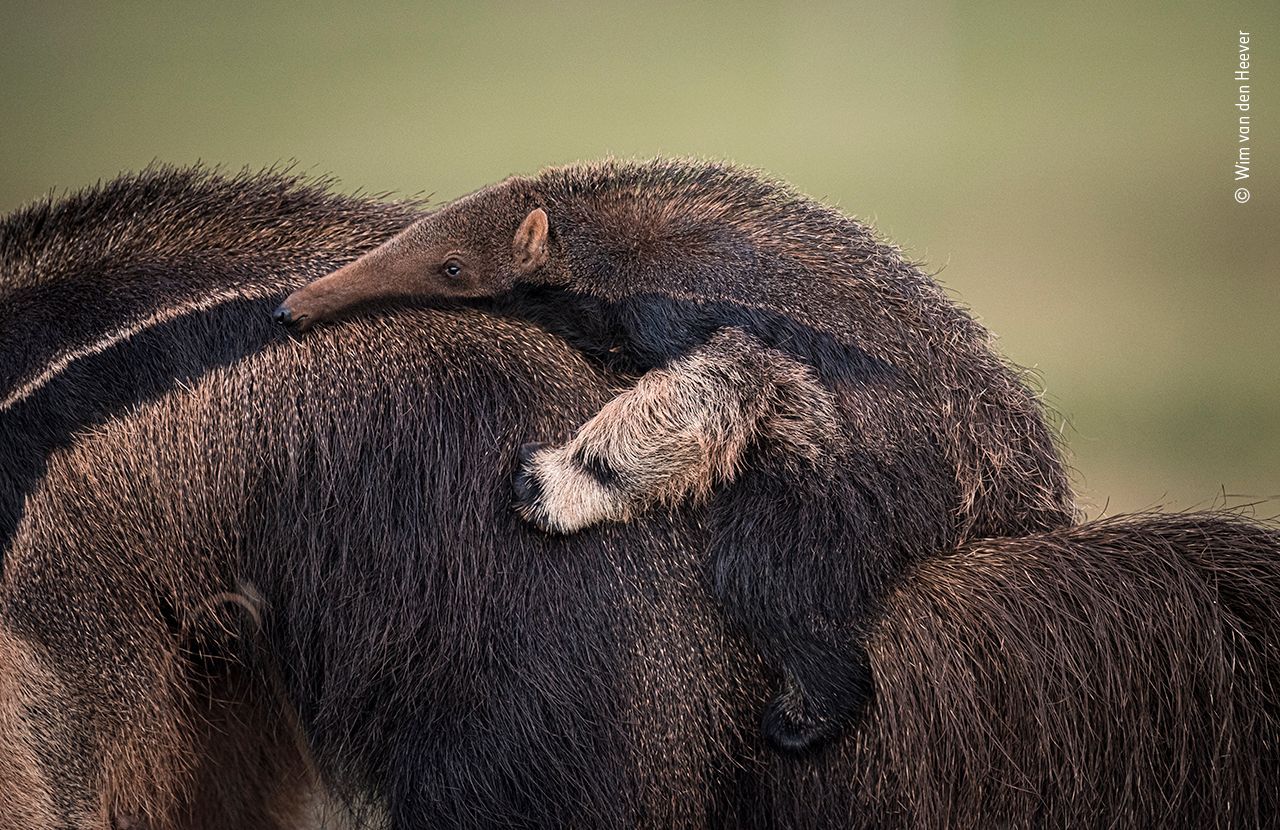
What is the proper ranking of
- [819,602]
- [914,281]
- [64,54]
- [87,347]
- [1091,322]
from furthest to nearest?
[1091,322], [64,54], [914,281], [87,347], [819,602]

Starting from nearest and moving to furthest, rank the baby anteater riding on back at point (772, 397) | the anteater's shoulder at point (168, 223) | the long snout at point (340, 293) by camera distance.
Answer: the baby anteater riding on back at point (772, 397), the long snout at point (340, 293), the anteater's shoulder at point (168, 223)

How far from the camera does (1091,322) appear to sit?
6.13 meters

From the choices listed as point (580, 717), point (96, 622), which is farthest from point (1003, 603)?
point (96, 622)

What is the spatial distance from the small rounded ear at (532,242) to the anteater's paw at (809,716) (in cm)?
129

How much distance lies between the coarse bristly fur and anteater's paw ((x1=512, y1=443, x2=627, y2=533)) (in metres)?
0.05

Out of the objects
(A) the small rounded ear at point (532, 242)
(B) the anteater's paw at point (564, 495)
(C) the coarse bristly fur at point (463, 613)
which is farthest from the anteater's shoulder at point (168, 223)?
(B) the anteater's paw at point (564, 495)

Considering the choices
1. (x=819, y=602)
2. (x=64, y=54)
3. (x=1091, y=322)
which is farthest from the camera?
(x=1091, y=322)

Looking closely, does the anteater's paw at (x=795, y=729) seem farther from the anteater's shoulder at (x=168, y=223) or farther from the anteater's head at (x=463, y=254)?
the anteater's shoulder at (x=168, y=223)

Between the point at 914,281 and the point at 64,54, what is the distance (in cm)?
383

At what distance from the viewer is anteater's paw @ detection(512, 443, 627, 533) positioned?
2.79 metres

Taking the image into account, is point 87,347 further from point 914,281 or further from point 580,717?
point 914,281

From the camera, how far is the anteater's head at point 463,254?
3.05 metres

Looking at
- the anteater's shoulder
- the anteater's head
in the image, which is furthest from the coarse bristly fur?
the anteater's head

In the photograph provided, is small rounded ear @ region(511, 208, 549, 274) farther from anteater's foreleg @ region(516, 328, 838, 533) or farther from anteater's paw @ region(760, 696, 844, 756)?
anteater's paw @ region(760, 696, 844, 756)
